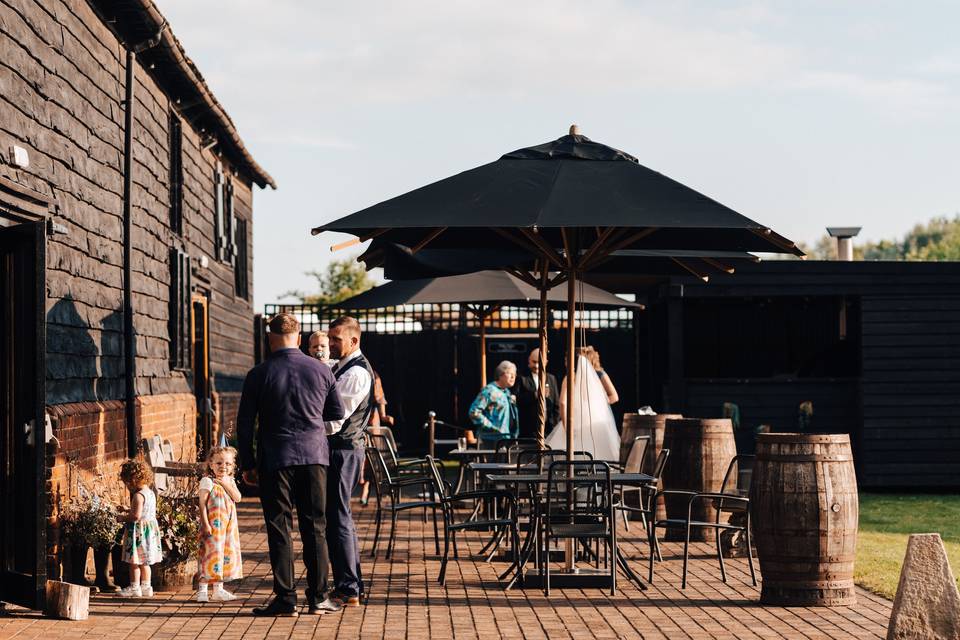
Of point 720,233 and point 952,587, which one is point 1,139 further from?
point 952,587

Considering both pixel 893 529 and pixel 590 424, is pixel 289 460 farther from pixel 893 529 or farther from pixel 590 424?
pixel 893 529

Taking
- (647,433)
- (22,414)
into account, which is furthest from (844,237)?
(22,414)

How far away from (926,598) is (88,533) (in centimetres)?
514

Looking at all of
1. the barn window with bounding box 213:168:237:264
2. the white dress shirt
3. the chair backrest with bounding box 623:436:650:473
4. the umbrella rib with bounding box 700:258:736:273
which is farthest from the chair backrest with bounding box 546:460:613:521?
the barn window with bounding box 213:168:237:264

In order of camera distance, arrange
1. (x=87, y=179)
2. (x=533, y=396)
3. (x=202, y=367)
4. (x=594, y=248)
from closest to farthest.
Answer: (x=594, y=248) < (x=87, y=179) < (x=533, y=396) < (x=202, y=367)

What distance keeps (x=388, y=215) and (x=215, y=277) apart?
9946 mm

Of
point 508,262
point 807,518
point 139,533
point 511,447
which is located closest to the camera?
point 807,518

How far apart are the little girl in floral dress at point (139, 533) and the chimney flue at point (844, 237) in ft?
44.7

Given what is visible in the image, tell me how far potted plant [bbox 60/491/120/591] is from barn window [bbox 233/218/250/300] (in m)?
11.3

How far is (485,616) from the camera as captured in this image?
743cm

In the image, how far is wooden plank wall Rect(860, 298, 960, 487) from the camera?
668 inches

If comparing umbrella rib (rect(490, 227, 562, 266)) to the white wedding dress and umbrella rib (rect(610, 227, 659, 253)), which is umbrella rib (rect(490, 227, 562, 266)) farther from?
the white wedding dress

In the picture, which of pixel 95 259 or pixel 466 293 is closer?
pixel 95 259

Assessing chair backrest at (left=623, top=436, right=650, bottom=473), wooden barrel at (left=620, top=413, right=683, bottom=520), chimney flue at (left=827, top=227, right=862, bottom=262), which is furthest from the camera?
chimney flue at (left=827, top=227, right=862, bottom=262)
